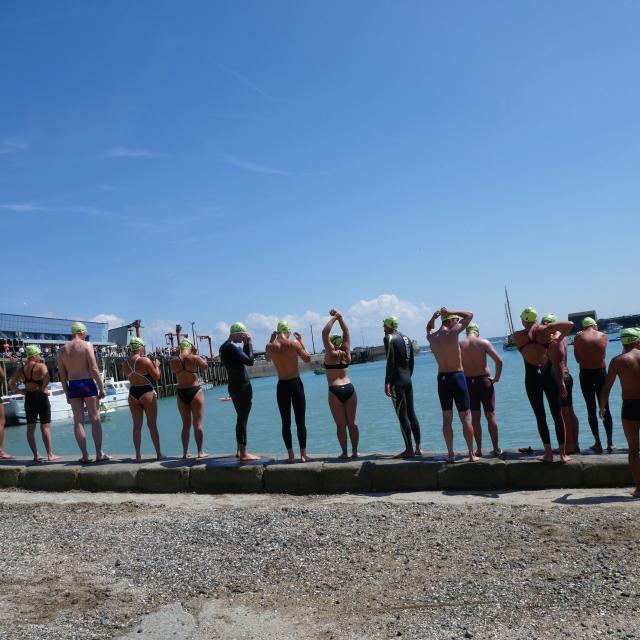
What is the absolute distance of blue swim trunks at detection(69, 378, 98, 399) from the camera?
29.3 feet

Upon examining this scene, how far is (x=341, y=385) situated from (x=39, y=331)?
6583 cm

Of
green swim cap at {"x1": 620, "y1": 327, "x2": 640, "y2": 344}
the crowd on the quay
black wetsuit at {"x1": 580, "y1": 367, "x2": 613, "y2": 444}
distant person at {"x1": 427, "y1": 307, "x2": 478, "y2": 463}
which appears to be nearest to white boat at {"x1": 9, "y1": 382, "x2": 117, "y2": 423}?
the crowd on the quay

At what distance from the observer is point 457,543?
5207mm

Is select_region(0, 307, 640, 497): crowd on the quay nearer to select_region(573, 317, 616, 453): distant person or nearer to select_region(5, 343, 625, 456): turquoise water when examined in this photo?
select_region(573, 317, 616, 453): distant person

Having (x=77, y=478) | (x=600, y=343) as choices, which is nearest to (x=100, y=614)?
(x=77, y=478)

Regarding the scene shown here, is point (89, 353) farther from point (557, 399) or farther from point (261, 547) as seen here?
point (557, 399)

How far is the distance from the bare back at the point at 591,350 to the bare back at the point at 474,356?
1197 mm

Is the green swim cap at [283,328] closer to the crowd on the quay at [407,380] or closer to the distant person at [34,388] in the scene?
the crowd on the quay at [407,380]

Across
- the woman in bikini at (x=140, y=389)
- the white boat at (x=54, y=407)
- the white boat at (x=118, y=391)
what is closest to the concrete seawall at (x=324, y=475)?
the woman in bikini at (x=140, y=389)

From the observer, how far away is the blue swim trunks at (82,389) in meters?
8.92

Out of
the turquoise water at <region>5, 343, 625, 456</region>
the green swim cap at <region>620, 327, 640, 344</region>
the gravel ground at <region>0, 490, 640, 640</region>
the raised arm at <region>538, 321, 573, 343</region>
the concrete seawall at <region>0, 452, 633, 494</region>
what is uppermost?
the raised arm at <region>538, 321, 573, 343</region>

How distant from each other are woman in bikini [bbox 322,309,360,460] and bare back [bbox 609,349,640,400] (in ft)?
11.0

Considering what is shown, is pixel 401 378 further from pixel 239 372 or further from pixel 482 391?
pixel 239 372

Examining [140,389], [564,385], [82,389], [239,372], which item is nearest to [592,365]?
[564,385]
